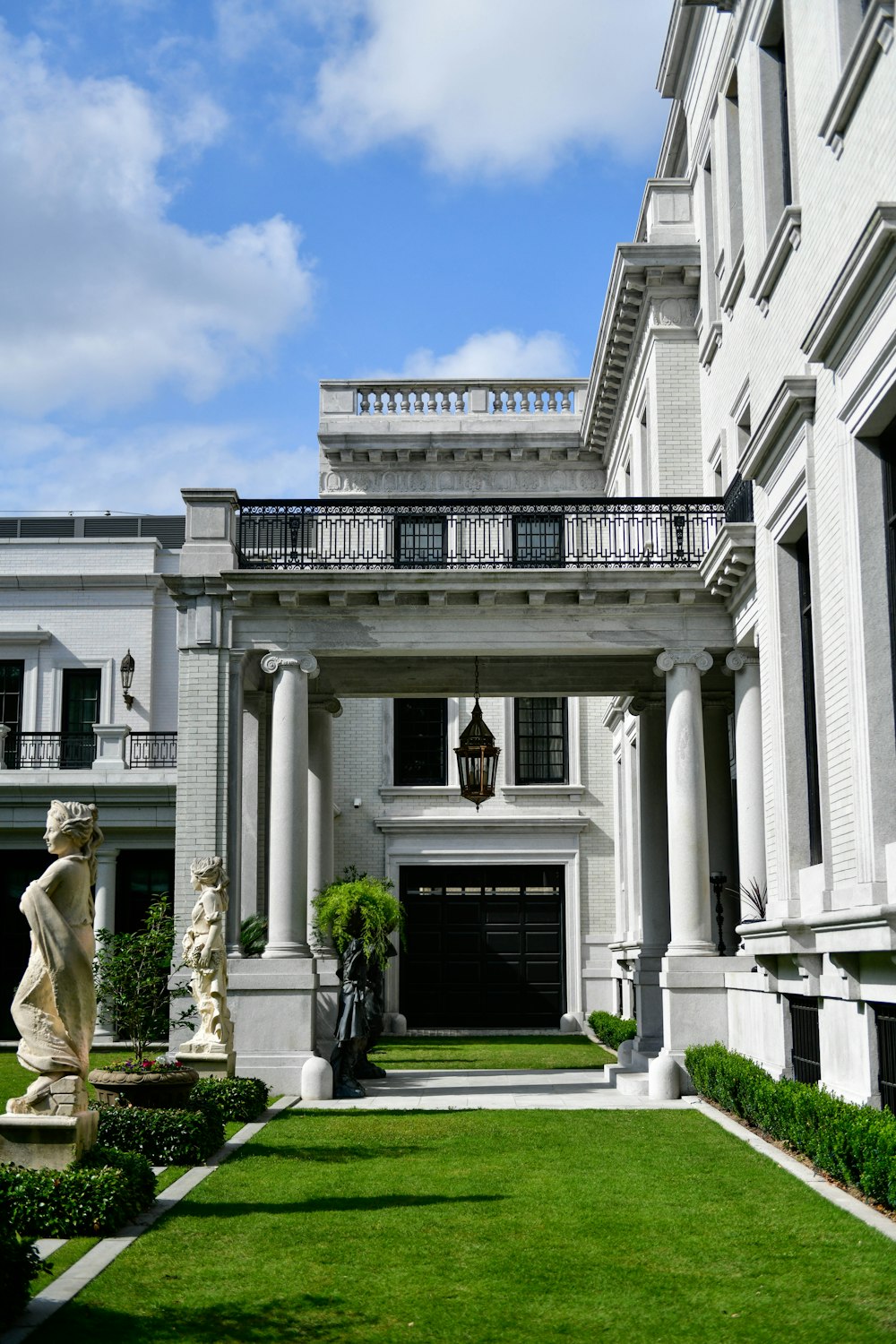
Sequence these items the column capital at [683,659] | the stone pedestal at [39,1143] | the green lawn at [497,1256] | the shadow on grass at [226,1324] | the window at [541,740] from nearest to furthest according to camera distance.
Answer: the shadow on grass at [226,1324]
the green lawn at [497,1256]
the stone pedestal at [39,1143]
the column capital at [683,659]
the window at [541,740]

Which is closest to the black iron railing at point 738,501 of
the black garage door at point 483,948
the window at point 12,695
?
the black garage door at point 483,948

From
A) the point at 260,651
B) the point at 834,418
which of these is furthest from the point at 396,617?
the point at 834,418

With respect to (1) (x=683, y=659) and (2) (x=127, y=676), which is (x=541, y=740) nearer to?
(2) (x=127, y=676)

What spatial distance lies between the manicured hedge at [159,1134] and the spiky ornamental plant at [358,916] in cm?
925

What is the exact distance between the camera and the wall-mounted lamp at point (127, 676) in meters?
35.2

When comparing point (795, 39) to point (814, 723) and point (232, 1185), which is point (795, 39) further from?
point (232, 1185)

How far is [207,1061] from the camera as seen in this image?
733 inches

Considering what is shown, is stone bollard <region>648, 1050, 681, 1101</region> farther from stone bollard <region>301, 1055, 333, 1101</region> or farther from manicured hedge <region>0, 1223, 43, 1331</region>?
manicured hedge <region>0, 1223, 43, 1331</region>

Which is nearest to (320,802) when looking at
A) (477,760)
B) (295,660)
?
(295,660)

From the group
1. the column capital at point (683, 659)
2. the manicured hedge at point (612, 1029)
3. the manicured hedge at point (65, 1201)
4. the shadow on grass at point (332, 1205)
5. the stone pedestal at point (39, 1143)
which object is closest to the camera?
the manicured hedge at point (65, 1201)

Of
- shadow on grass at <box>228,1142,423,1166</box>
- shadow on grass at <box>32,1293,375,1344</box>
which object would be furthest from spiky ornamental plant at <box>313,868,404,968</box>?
shadow on grass at <box>32,1293,375,1344</box>

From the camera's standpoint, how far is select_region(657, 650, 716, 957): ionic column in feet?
69.7

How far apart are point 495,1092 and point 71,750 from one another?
18.3m

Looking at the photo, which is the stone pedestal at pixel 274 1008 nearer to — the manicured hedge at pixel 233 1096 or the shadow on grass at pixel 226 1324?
the manicured hedge at pixel 233 1096
